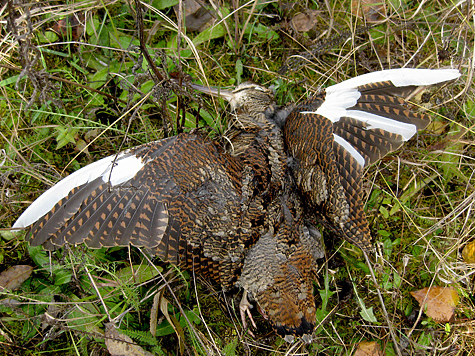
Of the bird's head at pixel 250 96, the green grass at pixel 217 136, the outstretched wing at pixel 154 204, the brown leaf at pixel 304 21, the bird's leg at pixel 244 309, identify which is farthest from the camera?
the brown leaf at pixel 304 21

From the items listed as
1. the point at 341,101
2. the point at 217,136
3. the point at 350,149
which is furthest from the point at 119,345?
the point at 341,101

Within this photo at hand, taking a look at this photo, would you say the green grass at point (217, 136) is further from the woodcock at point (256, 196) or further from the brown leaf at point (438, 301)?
the woodcock at point (256, 196)

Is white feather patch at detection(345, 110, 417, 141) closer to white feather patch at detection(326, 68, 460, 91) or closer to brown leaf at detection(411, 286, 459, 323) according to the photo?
white feather patch at detection(326, 68, 460, 91)

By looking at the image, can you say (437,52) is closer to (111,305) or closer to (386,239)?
(386,239)

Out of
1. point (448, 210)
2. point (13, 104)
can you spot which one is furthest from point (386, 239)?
point (13, 104)

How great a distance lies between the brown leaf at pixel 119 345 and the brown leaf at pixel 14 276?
31.1 inches

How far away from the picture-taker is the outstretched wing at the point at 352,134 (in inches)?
93.9

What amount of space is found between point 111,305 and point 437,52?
343 cm

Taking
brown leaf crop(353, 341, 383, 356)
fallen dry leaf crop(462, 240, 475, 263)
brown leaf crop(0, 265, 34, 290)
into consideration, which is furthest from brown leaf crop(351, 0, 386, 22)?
brown leaf crop(0, 265, 34, 290)

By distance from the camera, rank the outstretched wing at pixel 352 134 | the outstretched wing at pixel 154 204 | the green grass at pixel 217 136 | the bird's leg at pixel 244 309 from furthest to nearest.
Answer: the bird's leg at pixel 244 309
the green grass at pixel 217 136
the outstretched wing at pixel 352 134
the outstretched wing at pixel 154 204

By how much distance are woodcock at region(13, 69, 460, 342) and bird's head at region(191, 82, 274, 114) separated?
1.23ft

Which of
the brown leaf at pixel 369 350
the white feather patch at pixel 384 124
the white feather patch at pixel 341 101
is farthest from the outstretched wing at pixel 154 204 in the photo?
→ the brown leaf at pixel 369 350

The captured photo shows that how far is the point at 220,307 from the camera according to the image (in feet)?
9.36

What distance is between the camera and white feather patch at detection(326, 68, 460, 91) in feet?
7.93
